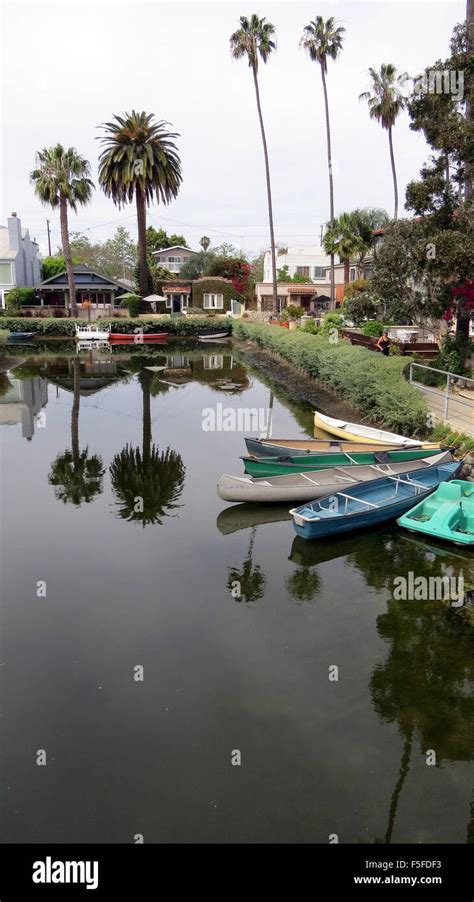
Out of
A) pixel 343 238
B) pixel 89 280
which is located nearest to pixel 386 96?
pixel 343 238

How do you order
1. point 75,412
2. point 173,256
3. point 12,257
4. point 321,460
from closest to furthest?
point 321,460 < point 75,412 < point 12,257 < point 173,256

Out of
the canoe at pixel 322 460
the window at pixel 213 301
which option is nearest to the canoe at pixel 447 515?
the canoe at pixel 322 460

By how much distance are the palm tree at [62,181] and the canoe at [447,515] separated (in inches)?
2020

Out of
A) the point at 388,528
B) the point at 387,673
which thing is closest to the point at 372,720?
the point at 387,673

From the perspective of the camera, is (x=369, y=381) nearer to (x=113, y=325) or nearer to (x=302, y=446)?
(x=302, y=446)

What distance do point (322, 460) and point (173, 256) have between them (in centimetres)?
8000

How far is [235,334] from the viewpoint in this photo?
6162 centimetres

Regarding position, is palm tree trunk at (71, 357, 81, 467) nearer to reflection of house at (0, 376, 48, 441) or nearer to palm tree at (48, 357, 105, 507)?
palm tree at (48, 357, 105, 507)

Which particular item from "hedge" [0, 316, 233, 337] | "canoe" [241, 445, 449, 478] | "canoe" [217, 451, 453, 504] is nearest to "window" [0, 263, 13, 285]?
"hedge" [0, 316, 233, 337]

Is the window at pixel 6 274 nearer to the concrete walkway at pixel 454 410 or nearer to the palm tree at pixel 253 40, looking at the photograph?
the palm tree at pixel 253 40

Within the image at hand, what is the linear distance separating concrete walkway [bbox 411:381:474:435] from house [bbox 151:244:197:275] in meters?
72.7

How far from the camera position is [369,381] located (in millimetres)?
22719

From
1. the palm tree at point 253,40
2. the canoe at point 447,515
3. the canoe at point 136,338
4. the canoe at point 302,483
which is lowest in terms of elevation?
the canoe at point 447,515

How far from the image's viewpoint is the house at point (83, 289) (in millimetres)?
69562
